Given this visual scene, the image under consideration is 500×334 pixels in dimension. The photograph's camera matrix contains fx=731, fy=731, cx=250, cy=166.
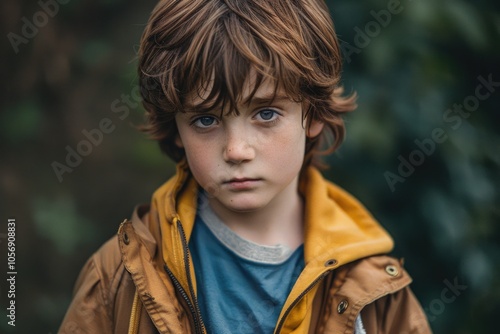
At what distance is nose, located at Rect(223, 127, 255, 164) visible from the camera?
1.87 meters

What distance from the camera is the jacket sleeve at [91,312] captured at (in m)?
2.04

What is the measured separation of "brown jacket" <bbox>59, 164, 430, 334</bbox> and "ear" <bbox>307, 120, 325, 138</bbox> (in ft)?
0.58

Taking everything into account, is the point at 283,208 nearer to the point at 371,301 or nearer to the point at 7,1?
the point at 371,301

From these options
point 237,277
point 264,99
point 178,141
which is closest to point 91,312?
point 237,277

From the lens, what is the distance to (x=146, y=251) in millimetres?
2037

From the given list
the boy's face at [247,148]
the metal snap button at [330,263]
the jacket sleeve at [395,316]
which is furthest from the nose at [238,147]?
the jacket sleeve at [395,316]

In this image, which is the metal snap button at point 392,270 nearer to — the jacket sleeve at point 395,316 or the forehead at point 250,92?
the jacket sleeve at point 395,316

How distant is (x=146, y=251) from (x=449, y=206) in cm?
128

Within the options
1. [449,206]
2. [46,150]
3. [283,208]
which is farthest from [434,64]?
[46,150]

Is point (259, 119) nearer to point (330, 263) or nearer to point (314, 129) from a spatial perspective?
point (314, 129)

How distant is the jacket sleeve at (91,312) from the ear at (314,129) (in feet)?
2.41

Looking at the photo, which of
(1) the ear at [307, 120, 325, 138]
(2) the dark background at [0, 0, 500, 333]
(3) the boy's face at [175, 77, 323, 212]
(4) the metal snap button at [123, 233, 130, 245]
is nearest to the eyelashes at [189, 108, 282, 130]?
(3) the boy's face at [175, 77, 323, 212]

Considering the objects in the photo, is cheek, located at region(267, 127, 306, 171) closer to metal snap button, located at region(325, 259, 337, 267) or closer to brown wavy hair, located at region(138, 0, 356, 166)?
brown wavy hair, located at region(138, 0, 356, 166)

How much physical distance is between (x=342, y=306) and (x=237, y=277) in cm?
31
